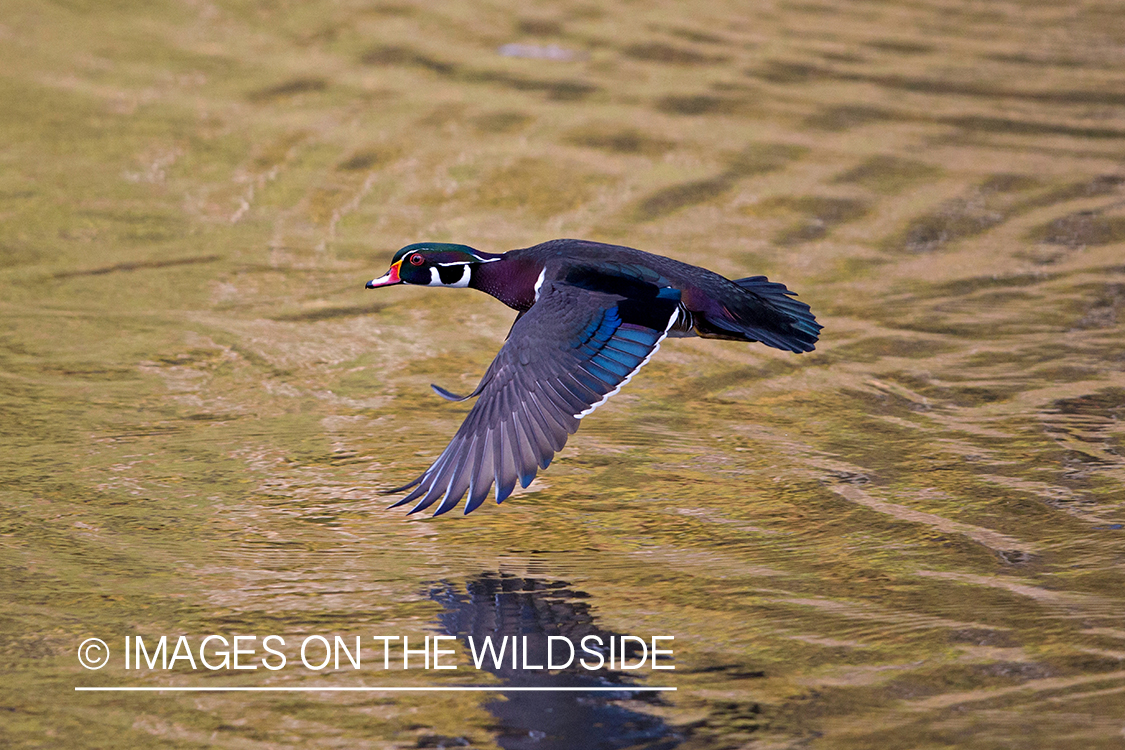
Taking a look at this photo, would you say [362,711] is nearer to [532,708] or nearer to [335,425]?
[532,708]

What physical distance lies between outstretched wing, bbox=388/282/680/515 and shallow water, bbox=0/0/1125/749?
43 centimetres

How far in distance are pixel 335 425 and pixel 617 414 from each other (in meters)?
1.19

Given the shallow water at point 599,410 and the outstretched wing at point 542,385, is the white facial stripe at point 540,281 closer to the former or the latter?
the outstretched wing at point 542,385

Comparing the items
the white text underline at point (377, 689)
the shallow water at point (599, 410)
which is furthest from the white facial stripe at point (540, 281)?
the white text underline at point (377, 689)

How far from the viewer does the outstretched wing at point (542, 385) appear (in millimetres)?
4719

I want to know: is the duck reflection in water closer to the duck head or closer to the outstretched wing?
the outstretched wing

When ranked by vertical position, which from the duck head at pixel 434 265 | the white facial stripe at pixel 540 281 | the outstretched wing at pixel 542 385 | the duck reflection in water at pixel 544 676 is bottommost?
the duck reflection in water at pixel 544 676

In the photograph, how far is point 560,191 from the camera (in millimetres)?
9016

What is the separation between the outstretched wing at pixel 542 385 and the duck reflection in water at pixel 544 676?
0.35 meters

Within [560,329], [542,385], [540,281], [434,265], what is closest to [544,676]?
[542,385]

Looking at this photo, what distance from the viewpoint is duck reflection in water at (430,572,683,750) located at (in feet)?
13.3

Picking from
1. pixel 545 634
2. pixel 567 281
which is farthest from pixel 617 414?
pixel 545 634

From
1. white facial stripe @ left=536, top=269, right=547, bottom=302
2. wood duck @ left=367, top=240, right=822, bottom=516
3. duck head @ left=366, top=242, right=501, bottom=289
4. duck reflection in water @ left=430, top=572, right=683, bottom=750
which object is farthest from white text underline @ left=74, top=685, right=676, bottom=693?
duck head @ left=366, top=242, right=501, bottom=289

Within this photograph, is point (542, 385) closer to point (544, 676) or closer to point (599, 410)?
point (544, 676)
